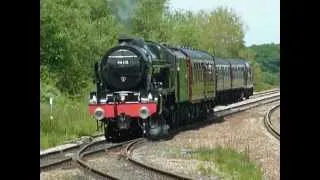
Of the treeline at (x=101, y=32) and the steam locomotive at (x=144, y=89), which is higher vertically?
the treeline at (x=101, y=32)

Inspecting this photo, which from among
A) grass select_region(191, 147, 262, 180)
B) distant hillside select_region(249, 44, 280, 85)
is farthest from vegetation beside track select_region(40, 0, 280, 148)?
distant hillside select_region(249, 44, 280, 85)

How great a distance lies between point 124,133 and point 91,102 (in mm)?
2175

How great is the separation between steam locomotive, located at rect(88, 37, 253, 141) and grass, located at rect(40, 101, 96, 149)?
3.06 feet

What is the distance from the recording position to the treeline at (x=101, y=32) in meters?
22.5

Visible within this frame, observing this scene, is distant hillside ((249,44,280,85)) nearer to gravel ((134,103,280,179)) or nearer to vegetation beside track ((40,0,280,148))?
vegetation beside track ((40,0,280,148))

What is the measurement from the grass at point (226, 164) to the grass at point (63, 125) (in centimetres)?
384

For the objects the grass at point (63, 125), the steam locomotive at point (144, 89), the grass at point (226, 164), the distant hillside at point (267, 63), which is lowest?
the grass at point (226, 164)

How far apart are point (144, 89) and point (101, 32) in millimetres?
14994

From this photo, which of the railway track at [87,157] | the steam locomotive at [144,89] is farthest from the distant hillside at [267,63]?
the railway track at [87,157]

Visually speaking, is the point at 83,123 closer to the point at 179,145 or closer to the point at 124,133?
the point at 124,133

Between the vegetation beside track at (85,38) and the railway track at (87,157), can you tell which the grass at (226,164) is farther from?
the vegetation beside track at (85,38)

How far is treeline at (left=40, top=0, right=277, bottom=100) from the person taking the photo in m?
22.5
